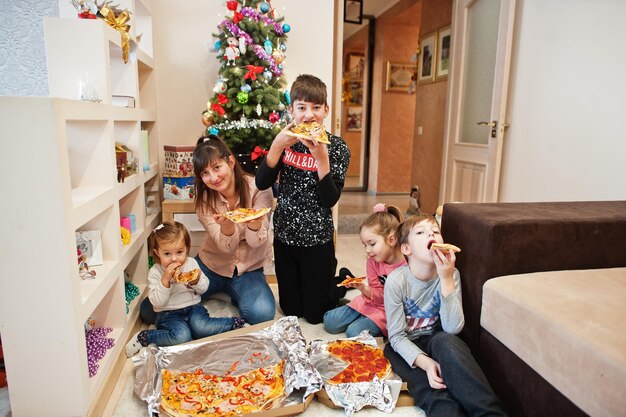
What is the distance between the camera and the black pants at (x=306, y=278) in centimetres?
233

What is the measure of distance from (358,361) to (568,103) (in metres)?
2.46

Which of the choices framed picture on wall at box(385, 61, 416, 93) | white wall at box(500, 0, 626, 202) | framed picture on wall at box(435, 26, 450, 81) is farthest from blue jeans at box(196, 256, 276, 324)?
framed picture on wall at box(385, 61, 416, 93)

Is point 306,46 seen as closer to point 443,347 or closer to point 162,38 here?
point 162,38

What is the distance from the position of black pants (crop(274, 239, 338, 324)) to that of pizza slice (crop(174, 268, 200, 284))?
19.5 inches

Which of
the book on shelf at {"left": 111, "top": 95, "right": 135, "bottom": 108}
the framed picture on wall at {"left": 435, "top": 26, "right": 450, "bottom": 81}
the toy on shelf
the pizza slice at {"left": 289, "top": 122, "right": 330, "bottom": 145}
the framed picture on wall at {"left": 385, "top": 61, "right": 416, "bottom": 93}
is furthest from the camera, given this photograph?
the framed picture on wall at {"left": 385, "top": 61, "right": 416, "bottom": 93}

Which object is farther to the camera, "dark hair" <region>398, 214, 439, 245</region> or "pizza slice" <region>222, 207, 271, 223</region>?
"pizza slice" <region>222, 207, 271, 223</region>

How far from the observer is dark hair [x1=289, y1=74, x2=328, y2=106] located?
210 cm

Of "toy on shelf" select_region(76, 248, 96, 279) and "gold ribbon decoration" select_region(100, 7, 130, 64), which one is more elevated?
"gold ribbon decoration" select_region(100, 7, 130, 64)

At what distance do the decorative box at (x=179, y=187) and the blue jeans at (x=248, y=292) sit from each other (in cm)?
68

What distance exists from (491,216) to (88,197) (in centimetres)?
165

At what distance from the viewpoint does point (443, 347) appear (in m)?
1.64

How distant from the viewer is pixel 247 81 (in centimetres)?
309

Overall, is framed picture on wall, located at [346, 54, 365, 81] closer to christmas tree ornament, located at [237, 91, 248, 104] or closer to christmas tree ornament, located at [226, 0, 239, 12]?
christmas tree ornament, located at [226, 0, 239, 12]

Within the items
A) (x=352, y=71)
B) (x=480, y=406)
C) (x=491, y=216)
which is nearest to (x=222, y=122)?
(x=491, y=216)
